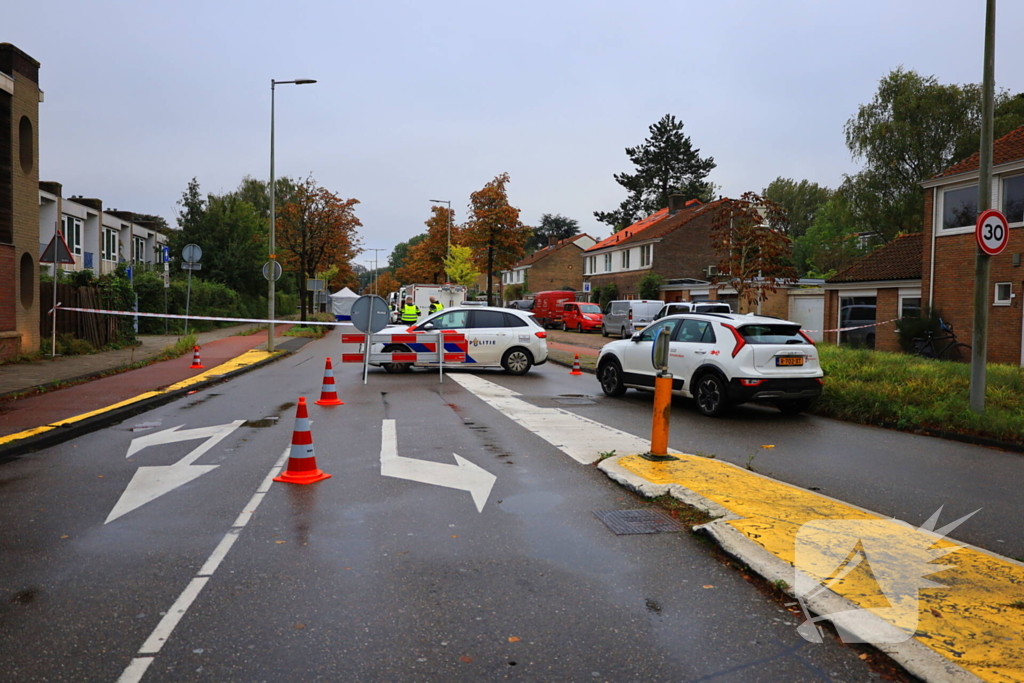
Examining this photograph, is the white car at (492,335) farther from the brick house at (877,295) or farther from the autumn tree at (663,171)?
the autumn tree at (663,171)

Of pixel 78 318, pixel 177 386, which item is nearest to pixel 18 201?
pixel 78 318

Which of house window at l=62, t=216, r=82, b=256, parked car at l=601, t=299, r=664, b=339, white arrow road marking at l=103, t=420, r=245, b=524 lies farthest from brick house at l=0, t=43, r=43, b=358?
house window at l=62, t=216, r=82, b=256

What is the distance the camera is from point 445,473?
739 cm

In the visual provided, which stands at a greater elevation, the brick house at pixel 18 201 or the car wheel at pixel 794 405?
the brick house at pixel 18 201

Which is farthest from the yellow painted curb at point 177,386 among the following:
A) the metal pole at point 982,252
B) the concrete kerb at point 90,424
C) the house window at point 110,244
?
the house window at point 110,244

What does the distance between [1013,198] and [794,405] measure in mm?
14224

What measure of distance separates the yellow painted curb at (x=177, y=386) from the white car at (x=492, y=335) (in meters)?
3.88

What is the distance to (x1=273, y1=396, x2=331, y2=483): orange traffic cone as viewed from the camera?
705cm

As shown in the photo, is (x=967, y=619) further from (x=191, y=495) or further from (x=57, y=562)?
(x=191, y=495)

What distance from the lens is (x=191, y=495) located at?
21.5 ft

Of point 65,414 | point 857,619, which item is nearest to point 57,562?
point 857,619

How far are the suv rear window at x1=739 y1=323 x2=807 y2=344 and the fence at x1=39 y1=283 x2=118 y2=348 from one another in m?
17.2

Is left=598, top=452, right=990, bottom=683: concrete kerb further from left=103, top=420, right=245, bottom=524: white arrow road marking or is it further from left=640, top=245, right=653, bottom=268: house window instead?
left=640, top=245, right=653, bottom=268: house window

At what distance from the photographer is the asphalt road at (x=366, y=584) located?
353cm
